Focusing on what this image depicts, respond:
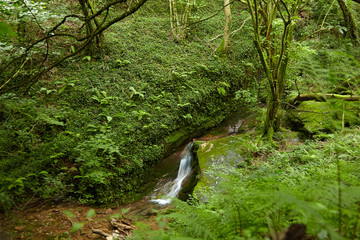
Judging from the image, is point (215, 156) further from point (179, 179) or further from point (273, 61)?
point (273, 61)

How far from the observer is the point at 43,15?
5.31m

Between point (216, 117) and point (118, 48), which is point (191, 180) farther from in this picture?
point (118, 48)

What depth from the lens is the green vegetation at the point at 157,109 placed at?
→ 347 cm

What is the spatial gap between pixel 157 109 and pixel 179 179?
2952 millimetres

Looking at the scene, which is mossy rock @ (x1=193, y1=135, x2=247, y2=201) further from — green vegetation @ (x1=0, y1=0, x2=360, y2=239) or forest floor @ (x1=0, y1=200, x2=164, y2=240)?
forest floor @ (x1=0, y1=200, x2=164, y2=240)

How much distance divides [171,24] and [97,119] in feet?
26.8

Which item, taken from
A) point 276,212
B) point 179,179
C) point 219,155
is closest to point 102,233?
point 179,179

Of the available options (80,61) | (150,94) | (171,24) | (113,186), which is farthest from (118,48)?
(113,186)

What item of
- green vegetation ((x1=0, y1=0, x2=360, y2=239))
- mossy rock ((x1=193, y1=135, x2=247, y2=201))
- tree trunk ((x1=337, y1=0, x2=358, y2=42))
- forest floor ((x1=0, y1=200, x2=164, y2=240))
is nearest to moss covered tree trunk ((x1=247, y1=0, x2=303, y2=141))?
green vegetation ((x1=0, y1=0, x2=360, y2=239))

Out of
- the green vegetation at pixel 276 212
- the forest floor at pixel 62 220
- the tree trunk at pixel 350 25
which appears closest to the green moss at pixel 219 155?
the forest floor at pixel 62 220

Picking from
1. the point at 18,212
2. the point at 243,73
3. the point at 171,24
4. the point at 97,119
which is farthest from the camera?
the point at 171,24

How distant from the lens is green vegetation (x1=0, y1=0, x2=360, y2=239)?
11.4ft

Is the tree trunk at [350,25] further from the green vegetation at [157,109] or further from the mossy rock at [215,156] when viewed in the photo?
the mossy rock at [215,156]

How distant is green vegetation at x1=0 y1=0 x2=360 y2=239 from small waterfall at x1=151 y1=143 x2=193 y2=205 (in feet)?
2.12
